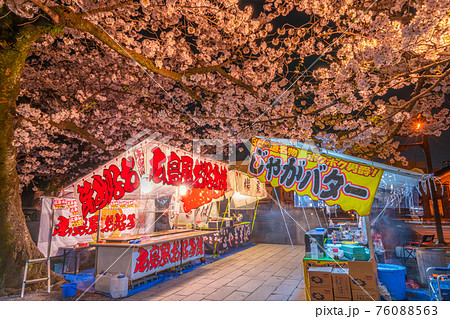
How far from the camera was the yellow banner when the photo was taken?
17.9 feet

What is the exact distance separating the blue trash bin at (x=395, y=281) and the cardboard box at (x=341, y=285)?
83.4 inches

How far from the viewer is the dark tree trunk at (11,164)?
6246 mm

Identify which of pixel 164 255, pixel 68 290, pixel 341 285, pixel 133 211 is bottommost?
pixel 68 290

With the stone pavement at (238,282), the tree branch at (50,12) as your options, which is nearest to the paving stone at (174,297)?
the stone pavement at (238,282)

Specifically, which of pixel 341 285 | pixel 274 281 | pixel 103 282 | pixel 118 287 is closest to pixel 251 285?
pixel 274 281

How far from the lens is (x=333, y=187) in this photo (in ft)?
19.0

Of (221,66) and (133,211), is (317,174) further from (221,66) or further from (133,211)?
(133,211)

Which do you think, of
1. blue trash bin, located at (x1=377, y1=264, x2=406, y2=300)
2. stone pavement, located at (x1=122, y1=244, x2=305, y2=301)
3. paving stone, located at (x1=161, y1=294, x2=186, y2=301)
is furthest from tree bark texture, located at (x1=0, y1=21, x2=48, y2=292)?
blue trash bin, located at (x1=377, y1=264, x2=406, y2=300)

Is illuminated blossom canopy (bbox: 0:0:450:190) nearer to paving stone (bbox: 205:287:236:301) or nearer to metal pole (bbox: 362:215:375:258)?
metal pole (bbox: 362:215:375:258)

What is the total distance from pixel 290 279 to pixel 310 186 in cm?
354

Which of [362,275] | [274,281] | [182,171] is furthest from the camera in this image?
[182,171]

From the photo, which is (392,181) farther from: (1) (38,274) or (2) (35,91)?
(2) (35,91)

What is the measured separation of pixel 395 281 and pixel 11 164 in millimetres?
10452

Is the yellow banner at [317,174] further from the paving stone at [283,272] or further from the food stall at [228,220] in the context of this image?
the food stall at [228,220]
